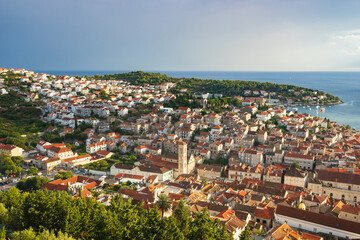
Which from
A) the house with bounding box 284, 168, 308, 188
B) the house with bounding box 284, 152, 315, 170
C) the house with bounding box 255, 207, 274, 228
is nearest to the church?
A: the house with bounding box 284, 168, 308, 188

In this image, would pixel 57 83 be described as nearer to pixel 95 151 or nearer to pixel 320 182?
pixel 95 151

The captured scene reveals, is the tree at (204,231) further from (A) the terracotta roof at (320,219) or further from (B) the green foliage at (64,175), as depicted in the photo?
(B) the green foliage at (64,175)

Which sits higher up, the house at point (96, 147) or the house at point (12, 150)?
the house at point (12, 150)

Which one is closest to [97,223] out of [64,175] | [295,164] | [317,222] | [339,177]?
[317,222]

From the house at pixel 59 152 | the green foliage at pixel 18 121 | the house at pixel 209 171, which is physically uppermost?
the green foliage at pixel 18 121

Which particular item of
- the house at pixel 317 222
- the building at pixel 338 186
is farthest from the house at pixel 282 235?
the building at pixel 338 186

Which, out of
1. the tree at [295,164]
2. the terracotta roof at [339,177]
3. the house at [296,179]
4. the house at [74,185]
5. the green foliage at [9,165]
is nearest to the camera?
the house at [74,185]
